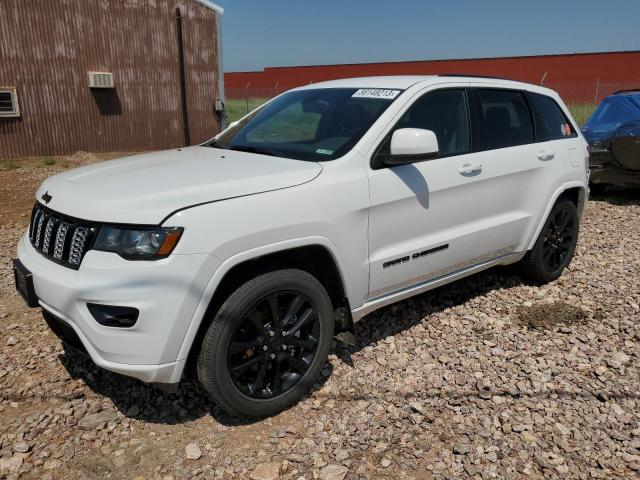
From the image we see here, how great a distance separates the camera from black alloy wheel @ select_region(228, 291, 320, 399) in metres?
2.82

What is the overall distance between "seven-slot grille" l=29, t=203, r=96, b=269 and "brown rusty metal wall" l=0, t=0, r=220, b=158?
11779mm

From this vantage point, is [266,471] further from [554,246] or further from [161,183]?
[554,246]

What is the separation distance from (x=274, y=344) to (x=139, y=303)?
30.7 inches

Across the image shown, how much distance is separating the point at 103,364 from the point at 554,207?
3809 millimetres

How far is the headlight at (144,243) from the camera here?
2451mm

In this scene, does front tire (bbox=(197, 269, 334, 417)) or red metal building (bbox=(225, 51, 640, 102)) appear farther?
red metal building (bbox=(225, 51, 640, 102))

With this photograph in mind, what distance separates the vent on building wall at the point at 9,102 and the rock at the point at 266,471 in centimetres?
1298

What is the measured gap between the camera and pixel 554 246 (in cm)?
484

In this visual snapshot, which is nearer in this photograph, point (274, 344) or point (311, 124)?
point (274, 344)

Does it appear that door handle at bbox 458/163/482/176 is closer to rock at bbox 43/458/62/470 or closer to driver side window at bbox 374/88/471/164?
driver side window at bbox 374/88/471/164

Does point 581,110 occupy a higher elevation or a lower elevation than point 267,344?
higher

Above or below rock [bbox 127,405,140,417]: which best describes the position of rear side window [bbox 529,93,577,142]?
above

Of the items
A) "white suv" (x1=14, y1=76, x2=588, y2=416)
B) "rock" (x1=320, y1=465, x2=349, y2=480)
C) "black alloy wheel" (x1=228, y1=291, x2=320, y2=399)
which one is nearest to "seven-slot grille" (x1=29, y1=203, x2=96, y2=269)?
"white suv" (x1=14, y1=76, x2=588, y2=416)

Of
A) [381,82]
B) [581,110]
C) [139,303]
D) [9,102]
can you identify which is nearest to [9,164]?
[9,102]
